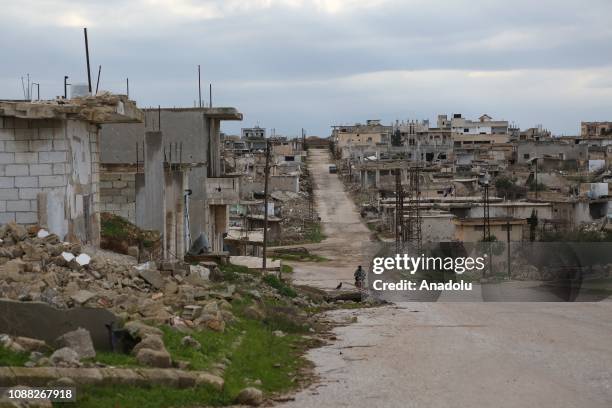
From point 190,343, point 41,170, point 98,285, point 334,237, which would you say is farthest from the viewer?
point 334,237

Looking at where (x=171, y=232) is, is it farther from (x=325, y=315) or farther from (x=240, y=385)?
(x=240, y=385)

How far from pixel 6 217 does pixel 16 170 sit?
827mm

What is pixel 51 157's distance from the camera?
16.6 metres

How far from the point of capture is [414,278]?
1320 inches

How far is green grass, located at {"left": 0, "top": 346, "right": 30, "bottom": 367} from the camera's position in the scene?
950cm

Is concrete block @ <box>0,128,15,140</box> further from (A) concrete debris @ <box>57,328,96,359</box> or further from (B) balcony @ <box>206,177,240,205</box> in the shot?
(B) balcony @ <box>206,177,240,205</box>

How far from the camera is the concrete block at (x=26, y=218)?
16.4 meters

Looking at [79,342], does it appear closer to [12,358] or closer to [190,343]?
[12,358]

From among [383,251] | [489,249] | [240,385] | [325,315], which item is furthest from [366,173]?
[240,385]

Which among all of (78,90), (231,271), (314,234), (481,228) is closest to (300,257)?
(481,228)

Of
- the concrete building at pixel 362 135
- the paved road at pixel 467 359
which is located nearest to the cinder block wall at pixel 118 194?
the paved road at pixel 467 359

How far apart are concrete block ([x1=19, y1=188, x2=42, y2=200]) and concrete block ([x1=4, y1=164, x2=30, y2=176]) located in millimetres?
275

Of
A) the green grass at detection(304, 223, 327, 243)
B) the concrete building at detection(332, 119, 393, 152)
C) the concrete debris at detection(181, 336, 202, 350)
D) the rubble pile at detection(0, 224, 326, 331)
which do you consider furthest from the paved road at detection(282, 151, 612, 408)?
the concrete building at detection(332, 119, 393, 152)

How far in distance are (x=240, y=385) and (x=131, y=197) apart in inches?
530
